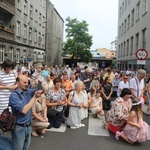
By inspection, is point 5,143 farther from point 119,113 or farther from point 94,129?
point 94,129

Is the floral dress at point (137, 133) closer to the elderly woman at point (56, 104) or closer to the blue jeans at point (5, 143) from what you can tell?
the elderly woman at point (56, 104)

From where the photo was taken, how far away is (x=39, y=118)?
583 centimetres

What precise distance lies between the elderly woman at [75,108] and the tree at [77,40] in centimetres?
4431

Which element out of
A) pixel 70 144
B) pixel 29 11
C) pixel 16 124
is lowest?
pixel 70 144

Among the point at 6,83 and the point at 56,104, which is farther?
the point at 56,104

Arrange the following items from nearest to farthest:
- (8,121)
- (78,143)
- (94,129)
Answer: (8,121)
(78,143)
(94,129)

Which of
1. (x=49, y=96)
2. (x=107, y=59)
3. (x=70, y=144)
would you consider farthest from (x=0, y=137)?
(x=107, y=59)

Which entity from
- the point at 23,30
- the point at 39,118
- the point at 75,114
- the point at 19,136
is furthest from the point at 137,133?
the point at 23,30

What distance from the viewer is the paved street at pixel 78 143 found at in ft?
16.9

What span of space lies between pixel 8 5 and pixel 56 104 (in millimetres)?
19902

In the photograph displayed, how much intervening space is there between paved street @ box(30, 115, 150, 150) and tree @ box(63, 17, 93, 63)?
150ft

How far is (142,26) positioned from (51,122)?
19.3m

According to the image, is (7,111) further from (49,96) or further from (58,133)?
(49,96)

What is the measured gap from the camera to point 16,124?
348cm
